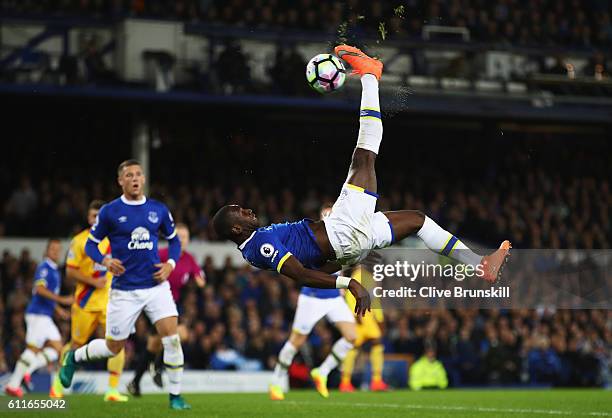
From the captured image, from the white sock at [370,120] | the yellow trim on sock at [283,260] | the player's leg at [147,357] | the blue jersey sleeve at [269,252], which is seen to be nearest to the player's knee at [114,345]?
the player's leg at [147,357]

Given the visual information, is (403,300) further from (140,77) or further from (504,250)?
(140,77)

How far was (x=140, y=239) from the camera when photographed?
12.4 meters

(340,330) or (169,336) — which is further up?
(169,336)

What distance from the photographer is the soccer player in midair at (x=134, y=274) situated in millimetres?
12266

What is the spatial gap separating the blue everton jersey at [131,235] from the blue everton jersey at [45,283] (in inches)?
163

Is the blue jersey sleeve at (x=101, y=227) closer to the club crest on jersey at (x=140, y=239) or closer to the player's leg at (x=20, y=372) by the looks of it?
the club crest on jersey at (x=140, y=239)

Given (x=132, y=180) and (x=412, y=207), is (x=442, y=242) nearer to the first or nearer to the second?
(x=132, y=180)

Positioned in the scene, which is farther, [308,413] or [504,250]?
[308,413]

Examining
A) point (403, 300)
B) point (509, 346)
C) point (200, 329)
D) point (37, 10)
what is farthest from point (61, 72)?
point (403, 300)

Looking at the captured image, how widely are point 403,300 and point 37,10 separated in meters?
14.1

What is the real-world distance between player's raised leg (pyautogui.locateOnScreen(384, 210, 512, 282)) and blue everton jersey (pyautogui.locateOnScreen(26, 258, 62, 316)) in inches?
293

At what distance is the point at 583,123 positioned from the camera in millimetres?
29875

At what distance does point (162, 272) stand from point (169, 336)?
0.72m

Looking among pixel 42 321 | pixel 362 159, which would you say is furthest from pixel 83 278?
pixel 362 159
